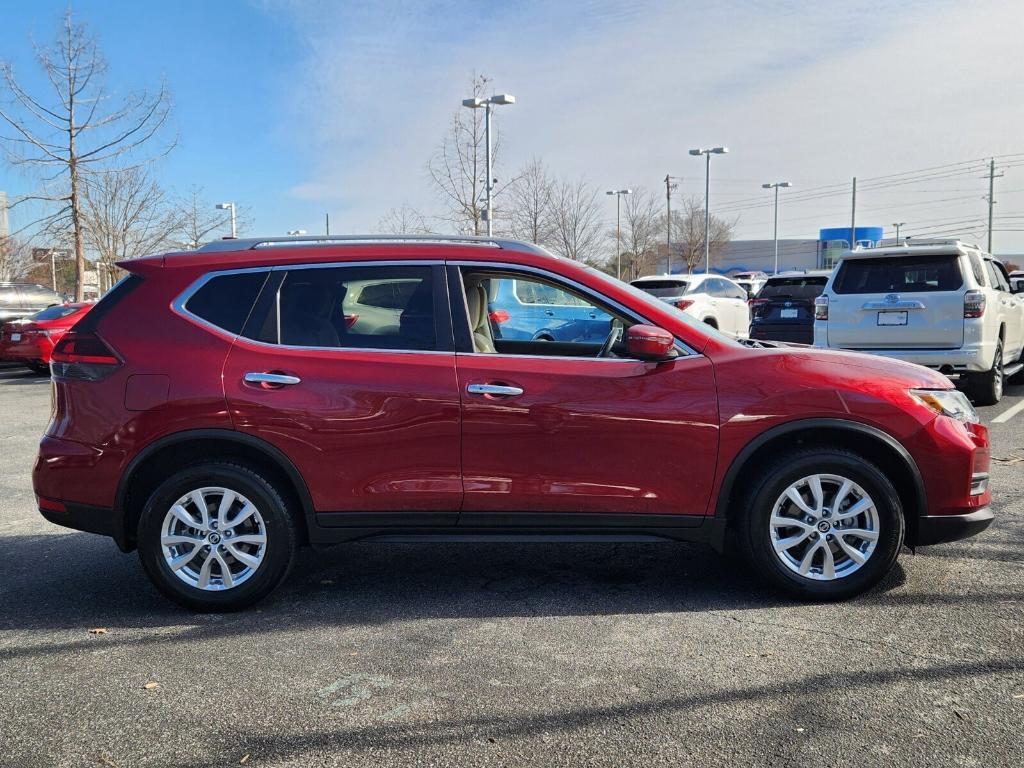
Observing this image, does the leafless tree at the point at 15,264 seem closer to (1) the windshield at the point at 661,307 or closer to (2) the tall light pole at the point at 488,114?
(2) the tall light pole at the point at 488,114

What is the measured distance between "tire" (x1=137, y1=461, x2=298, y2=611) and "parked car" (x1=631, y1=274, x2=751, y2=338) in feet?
38.8

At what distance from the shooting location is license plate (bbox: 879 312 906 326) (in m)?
9.83

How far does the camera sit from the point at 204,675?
11.7 feet

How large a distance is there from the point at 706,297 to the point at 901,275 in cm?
694

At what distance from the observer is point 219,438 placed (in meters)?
4.20

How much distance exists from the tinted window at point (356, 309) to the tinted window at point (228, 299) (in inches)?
5.0

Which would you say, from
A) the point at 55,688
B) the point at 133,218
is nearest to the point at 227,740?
the point at 55,688

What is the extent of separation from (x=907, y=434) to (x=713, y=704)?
174cm

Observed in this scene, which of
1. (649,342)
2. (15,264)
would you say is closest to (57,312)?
(649,342)

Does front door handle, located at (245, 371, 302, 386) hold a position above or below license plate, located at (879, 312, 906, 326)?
below

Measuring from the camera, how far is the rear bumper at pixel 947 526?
423 cm

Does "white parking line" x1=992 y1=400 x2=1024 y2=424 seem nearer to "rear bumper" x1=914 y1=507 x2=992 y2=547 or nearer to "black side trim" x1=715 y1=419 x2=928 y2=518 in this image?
"rear bumper" x1=914 y1=507 x2=992 y2=547

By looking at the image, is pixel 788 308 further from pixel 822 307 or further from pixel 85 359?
pixel 85 359

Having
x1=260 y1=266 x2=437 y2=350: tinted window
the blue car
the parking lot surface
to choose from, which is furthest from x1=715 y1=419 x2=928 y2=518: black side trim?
x1=260 y1=266 x2=437 y2=350: tinted window
